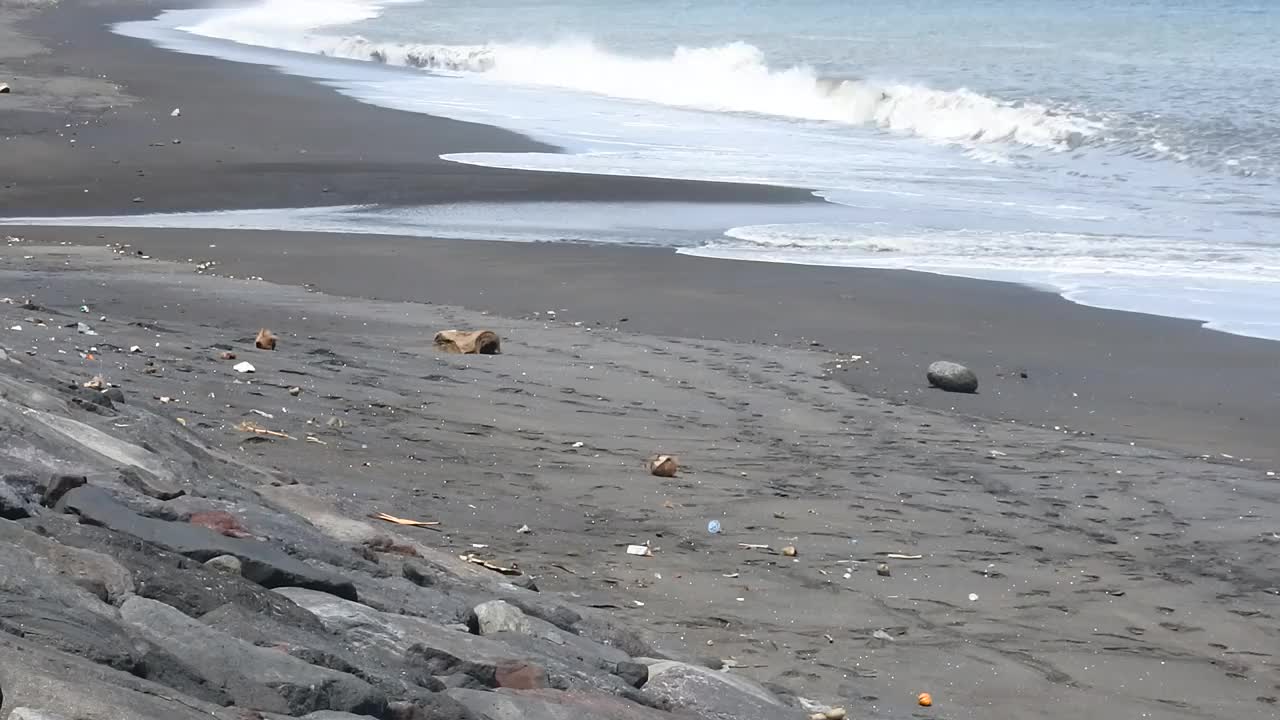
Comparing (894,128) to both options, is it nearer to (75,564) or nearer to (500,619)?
(500,619)

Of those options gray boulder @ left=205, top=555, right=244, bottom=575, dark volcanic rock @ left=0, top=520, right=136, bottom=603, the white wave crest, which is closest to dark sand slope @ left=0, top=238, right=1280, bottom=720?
dark volcanic rock @ left=0, top=520, right=136, bottom=603

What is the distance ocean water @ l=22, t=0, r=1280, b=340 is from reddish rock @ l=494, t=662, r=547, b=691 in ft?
27.6

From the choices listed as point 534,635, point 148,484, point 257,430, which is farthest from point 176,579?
point 257,430

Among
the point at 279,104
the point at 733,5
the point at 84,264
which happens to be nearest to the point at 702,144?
the point at 279,104

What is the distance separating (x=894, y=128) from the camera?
26.9 m

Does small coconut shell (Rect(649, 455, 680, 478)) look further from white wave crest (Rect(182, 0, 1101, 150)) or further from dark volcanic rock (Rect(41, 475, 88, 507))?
white wave crest (Rect(182, 0, 1101, 150))

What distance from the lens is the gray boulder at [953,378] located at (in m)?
9.08

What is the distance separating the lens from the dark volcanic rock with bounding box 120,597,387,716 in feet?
10.5

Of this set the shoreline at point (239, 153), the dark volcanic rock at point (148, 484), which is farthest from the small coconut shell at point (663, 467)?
the shoreline at point (239, 153)

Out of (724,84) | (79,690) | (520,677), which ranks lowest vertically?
(520,677)

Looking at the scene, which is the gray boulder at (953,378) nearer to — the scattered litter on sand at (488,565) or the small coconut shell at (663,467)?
the small coconut shell at (663,467)

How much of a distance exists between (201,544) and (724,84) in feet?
101

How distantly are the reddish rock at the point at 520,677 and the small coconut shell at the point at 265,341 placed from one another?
513 cm

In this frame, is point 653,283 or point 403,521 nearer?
point 403,521
